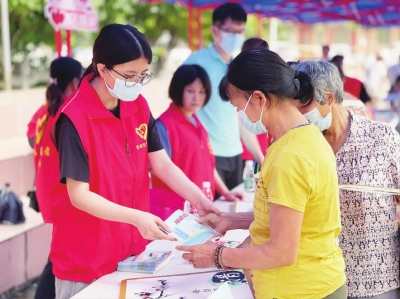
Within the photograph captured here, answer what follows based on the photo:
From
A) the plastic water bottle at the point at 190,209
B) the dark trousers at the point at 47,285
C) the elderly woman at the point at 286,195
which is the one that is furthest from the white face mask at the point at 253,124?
the dark trousers at the point at 47,285

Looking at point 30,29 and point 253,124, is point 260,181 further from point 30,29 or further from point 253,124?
point 30,29

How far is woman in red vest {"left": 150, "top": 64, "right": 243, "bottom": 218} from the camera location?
3246 mm

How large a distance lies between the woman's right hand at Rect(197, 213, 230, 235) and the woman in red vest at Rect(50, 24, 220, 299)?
0.24 meters

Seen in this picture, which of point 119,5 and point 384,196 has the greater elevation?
point 119,5

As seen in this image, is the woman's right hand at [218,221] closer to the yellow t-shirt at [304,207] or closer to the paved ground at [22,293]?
the yellow t-shirt at [304,207]

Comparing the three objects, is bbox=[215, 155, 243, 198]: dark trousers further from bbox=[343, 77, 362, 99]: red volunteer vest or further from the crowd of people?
bbox=[343, 77, 362, 99]: red volunteer vest

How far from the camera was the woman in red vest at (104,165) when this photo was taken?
191cm

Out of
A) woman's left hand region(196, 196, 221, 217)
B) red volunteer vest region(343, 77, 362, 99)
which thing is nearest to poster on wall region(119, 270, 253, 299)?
woman's left hand region(196, 196, 221, 217)

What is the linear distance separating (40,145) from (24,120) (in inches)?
151

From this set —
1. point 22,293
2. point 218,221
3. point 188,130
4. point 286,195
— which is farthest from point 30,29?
point 286,195

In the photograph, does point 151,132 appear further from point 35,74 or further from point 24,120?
point 35,74

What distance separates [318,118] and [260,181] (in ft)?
1.96

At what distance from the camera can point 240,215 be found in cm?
223

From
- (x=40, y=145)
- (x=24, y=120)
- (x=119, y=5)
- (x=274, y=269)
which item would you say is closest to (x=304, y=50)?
(x=119, y=5)
